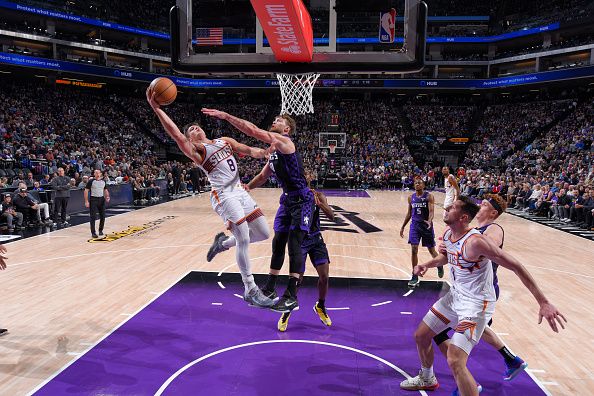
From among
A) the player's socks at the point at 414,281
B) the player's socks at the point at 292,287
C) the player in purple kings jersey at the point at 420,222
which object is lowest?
the player's socks at the point at 414,281

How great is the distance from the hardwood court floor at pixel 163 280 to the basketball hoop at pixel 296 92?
3.56 metres

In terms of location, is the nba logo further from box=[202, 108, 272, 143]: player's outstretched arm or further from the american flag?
box=[202, 108, 272, 143]: player's outstretched arm

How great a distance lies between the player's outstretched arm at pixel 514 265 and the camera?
119 inches

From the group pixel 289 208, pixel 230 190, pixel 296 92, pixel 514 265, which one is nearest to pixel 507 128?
pixel 296 92

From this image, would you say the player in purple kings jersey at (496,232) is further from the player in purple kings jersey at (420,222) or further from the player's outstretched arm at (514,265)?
the player in purple kings jersey at (420,222)

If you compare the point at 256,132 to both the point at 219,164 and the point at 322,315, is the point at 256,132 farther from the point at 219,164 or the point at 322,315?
the point at 322,315

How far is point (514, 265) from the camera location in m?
3.05

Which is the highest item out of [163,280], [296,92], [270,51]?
[270,51]

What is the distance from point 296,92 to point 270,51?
291cm

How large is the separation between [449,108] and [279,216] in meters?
36.5

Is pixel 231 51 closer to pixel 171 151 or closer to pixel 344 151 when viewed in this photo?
pixel 344 151

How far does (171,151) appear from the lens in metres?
34.4

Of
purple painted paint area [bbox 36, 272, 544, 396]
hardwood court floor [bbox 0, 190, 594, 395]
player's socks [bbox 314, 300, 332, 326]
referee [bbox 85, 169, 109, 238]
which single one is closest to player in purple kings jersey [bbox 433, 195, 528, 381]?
purple painted paint area [bbox 36, 272, 544, 396]

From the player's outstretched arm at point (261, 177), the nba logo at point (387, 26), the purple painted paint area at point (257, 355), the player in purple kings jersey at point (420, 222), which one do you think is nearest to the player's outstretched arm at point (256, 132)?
the player's outstretched arm at point (261, 177)
